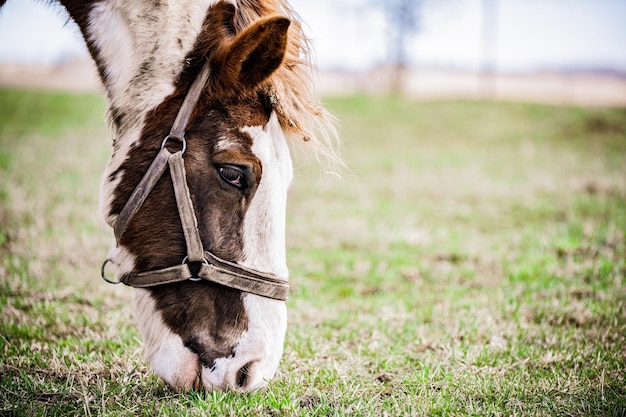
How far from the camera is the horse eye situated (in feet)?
7.02

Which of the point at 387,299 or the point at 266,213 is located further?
the point at 387,299

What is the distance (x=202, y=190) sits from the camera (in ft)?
7.06

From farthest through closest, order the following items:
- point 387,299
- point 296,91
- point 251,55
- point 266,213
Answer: point 387,299
point 296,91
point 266,213
point 251,55

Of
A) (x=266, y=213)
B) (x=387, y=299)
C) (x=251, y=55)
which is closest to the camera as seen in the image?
(x=251, y=55)

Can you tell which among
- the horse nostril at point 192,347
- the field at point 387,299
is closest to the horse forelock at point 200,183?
the horse nostril at point 192,347

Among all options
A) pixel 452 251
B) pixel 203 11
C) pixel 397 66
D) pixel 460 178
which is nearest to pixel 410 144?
pixel 460 178

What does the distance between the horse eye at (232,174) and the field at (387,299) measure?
41 centimetres

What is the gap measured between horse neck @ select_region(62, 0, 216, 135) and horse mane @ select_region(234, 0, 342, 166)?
21cm

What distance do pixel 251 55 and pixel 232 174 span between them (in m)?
0.47

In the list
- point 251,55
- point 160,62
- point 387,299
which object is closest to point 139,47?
point 160,62

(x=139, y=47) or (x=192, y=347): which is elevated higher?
(x=139, y=47)

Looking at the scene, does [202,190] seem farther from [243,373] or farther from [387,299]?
[387,299]

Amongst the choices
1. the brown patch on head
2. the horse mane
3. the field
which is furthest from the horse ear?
the field

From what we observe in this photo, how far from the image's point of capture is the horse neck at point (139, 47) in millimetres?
2188
